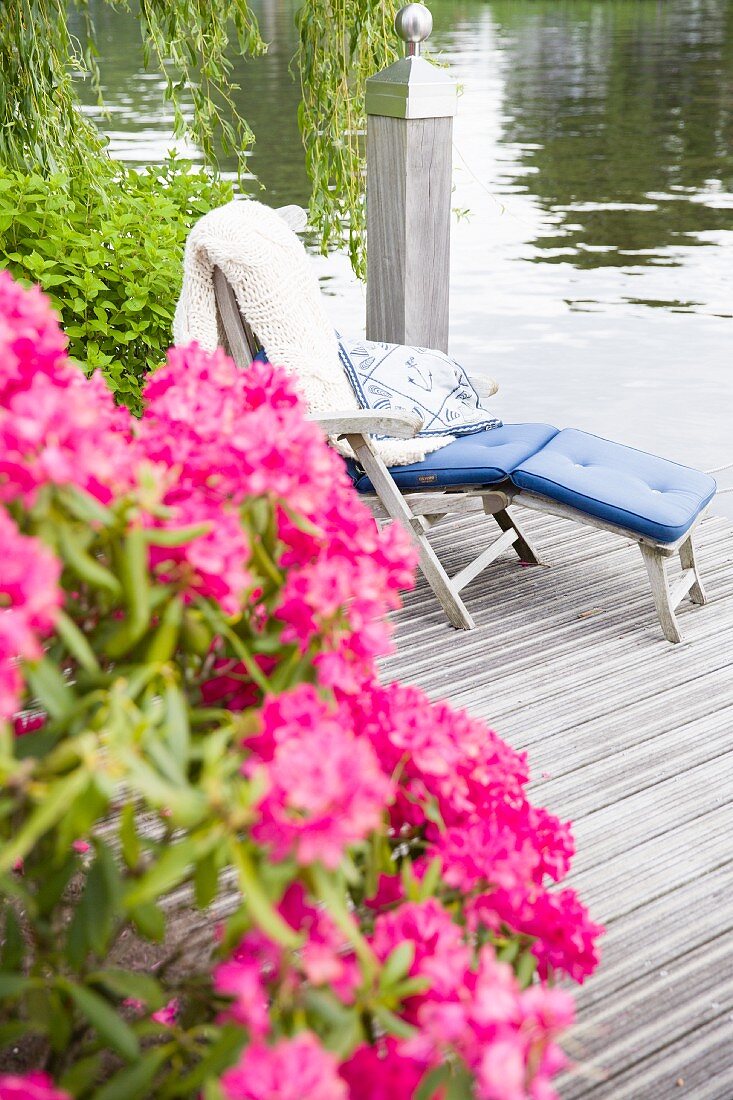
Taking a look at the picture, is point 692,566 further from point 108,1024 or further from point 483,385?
point 108,1024

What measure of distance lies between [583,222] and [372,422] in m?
8.40

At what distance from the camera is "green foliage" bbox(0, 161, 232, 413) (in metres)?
3.83

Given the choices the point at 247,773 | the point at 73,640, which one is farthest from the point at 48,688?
the point at 247,773

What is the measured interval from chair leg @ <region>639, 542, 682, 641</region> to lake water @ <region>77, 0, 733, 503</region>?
159cm

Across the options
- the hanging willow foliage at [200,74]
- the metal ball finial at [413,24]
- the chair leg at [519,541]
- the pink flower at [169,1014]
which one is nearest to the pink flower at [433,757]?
the pink flower at [169,1014]

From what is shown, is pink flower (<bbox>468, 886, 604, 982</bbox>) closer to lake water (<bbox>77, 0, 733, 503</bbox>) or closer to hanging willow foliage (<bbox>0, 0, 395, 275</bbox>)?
hanging willow foliage (<bbox>0, 0, 395, 275</bbox>)

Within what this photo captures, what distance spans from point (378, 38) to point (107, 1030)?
4261 mm

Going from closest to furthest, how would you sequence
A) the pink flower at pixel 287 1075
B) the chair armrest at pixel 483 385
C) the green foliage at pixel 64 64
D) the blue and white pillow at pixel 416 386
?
the pink flower at pixel 287 1075 < the blue and white pillow at pixel 416 386 < the chair armrest at pixel 483 385 < the green foliage at pixel 64 64

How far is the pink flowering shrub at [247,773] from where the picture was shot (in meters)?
0.79

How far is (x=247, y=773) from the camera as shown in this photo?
0.86 metres

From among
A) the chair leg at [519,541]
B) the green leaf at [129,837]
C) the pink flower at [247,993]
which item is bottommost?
the chair leg at [519,541]

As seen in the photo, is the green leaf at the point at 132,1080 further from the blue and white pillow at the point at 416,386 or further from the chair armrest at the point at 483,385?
the chair armrest at the point at 483,385

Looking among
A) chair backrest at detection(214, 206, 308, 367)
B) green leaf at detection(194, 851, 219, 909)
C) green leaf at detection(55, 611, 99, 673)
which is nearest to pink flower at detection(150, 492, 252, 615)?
green leaf at detection(55, 611, 99, 673)

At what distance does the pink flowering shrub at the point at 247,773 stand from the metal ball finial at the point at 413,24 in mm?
2734
